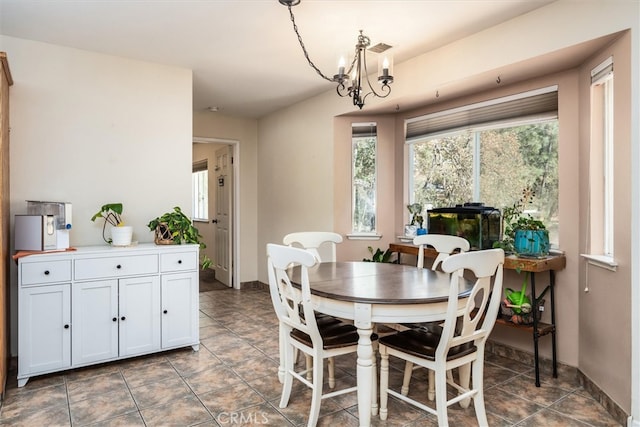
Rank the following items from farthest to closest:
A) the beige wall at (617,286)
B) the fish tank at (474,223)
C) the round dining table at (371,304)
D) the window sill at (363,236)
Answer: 1. the window sill at (363,236)
2. the fish tank at (474,223)
3. the beige wall at (617,286)
4. the round dining table at (371,304)

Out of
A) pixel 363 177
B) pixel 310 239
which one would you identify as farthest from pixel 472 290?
pixel 363 177

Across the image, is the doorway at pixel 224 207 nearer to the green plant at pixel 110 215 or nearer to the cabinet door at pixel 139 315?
the green plant at pixel 110 215

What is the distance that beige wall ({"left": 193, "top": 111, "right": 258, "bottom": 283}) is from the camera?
5.68 metres

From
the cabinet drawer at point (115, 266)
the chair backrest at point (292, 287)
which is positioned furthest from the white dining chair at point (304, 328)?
the cabinet drawer at point (115, 266)

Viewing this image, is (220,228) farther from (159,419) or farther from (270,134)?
(159,419)

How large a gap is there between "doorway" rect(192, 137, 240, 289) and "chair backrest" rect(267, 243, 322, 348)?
3.55 m

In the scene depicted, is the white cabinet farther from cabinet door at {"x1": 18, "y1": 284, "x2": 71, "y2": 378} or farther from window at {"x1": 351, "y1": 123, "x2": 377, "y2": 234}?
window at {"x1": 351, "y1": 123, "x2": 377, "y2": 234}

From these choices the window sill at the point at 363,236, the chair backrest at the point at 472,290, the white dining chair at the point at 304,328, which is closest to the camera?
the chair backrest at the point at 472,290

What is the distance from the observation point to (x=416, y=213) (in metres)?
3.99

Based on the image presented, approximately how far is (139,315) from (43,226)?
935mm

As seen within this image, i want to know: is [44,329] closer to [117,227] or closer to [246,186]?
[117,227]

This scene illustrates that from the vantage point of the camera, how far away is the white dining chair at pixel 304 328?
2.02 meters

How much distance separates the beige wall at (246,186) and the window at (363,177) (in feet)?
6.54

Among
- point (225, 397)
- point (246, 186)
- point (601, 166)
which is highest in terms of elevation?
point (246, 186)
